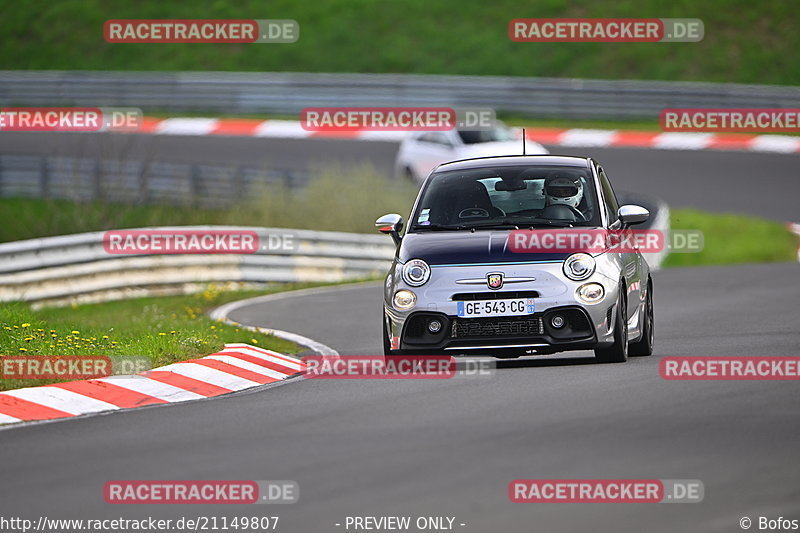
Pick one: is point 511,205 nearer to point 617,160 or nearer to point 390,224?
point 390,224

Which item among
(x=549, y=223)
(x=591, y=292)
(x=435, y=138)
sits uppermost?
(x=435, y=138)

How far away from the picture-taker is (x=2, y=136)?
38625mm

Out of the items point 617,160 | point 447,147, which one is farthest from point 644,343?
point 617,160

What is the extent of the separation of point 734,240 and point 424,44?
18672 millimetres

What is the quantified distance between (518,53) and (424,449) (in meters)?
35.0

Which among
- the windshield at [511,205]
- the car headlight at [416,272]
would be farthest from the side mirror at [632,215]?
the car headlight at [416,272]

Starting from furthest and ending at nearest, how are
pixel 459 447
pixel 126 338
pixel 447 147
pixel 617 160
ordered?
pixel 617 160, pixel 447 147, pixel 126 338, pixel 459 447

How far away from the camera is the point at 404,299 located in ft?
39.2

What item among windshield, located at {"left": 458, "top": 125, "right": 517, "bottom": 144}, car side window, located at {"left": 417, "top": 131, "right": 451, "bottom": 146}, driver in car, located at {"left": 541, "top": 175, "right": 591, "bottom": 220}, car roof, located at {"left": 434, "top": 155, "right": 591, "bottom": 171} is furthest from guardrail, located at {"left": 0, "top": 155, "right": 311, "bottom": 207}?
driver in car, located at {"left": 541, "top": 175, "right": 591, "bottom": 220}

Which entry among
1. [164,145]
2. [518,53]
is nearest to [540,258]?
[164,145]

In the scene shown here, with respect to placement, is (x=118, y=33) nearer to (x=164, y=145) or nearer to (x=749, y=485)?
(x=164, y=145)

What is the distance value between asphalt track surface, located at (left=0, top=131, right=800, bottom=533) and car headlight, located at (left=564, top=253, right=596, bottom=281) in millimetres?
710

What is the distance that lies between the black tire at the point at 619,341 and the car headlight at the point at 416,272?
1.45 metres

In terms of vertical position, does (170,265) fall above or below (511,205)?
below
